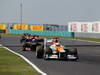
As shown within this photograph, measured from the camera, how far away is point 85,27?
69.1 metres

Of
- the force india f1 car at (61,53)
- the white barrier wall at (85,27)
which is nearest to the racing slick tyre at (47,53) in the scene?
the force india f1 car at (61,53)

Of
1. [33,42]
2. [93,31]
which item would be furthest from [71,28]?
[33,42]

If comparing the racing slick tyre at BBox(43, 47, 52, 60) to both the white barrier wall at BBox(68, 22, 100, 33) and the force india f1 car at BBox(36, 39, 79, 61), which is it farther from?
the white barrier wall at BBox(68, 22, 100, 33)

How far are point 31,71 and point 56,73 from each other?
3.11ft

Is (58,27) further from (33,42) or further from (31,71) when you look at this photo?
(31,71)

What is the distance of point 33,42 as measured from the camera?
2919cm

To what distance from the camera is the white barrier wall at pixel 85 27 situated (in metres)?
63.7

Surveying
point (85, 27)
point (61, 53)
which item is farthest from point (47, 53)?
point (85, 27)

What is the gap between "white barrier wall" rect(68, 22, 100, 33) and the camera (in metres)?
63.7

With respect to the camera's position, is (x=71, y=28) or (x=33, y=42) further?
(x=71, y=28)

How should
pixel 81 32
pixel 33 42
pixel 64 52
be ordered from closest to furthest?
1. pixel 64 52
2. pixel 33 42
3. pixel 81 32

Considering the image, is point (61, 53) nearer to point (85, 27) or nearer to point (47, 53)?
point (47, 53)

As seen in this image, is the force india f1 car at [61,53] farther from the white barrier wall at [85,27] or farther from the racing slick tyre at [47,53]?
the white barrier wall at [85,27]

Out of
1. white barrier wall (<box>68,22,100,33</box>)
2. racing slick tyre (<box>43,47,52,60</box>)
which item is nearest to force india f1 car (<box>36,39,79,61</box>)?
racing slick tyre (<box>43,47,52,60</box>)
